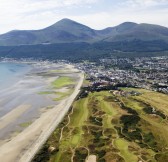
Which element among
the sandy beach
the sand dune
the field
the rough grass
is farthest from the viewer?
the sand dune

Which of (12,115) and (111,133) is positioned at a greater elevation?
(111,133)

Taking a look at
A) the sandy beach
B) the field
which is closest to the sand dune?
the sandy beach

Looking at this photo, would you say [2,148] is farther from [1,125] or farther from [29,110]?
[29,110]

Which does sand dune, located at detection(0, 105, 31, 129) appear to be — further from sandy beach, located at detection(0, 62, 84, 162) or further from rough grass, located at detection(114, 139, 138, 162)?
rough grass, located at detection(114, 139, 138, 162)

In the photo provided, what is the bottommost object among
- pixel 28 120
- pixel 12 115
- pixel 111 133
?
pixel 12 115

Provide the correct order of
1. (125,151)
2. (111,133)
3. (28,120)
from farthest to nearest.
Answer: (28,120), (111,133), (125,151)

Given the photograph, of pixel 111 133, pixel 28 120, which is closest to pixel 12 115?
pixel 28 120

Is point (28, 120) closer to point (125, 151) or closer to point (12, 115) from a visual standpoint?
point (12, 115)
